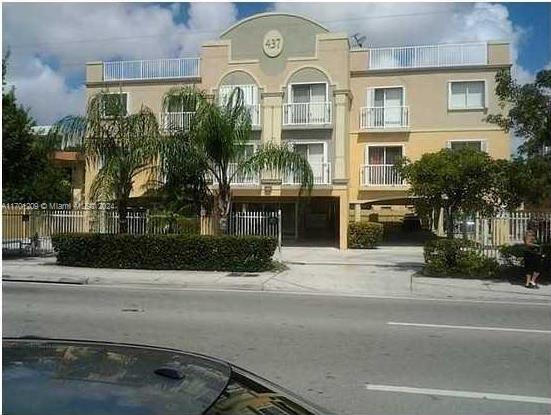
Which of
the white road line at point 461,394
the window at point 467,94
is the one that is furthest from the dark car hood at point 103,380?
the window at point 467,94

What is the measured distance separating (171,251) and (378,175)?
50.7 ft

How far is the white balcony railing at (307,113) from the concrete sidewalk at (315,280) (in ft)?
36.7

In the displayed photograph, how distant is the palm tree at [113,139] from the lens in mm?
16906

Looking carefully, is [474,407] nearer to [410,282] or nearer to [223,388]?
[223,388]

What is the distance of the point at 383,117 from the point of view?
30062 mm

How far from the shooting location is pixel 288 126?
28938 mm

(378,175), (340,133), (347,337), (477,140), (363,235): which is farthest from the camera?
(378,175)

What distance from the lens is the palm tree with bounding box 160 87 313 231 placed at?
16.7 meters

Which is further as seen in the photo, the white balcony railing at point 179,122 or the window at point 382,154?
the window at point 382,154

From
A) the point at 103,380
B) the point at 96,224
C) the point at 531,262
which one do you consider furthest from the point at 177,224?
the point at 103,380

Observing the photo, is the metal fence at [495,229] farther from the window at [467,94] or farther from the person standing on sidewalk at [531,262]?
the window at [467,94]

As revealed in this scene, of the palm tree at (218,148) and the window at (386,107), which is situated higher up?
the window at (386,107)

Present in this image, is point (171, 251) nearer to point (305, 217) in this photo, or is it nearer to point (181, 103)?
point (181, 103)

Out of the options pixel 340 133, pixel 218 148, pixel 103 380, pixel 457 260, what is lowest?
pixel 457 260
